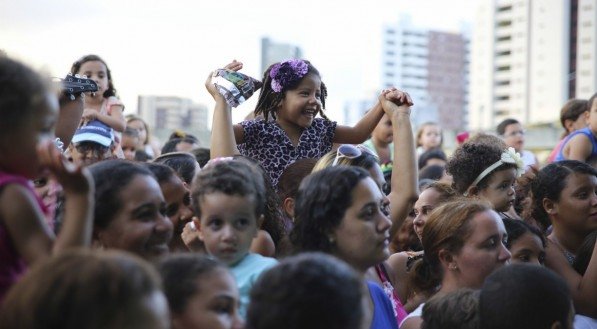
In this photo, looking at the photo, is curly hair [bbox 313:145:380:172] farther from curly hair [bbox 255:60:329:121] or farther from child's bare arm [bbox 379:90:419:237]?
curly hair [bbox 255:60:329:121]

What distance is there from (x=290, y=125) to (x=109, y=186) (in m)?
2.36

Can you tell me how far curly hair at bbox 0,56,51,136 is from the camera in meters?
3.02

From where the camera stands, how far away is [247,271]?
3.94 meters

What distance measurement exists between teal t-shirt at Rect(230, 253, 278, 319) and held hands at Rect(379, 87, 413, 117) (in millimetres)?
1549

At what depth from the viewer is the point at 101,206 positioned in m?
3.79

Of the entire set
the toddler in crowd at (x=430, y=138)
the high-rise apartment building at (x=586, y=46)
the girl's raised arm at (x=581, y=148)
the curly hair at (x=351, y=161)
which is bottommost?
the curly hair at (x=351, y=161)

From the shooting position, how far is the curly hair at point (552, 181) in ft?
20.7

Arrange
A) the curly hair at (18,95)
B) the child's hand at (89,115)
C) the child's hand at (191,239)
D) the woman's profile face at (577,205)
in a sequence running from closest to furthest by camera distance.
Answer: the curly hair at (18,95) < the child's hand at (191,239) < the woman's profile face at (577,205) < the child's hand at (89,115)

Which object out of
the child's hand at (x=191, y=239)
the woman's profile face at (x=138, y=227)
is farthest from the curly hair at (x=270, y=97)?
the woman's profile face at (x=138, y=227)

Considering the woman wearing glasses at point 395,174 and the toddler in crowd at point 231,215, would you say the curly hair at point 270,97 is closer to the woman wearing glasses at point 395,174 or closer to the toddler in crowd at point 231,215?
the woman wearing glasses at point 395,174

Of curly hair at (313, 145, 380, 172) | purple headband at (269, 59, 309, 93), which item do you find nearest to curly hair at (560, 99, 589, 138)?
purple headband at (269, 59, 309, 93)

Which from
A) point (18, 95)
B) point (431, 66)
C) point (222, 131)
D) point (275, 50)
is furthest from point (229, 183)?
point (431, 66)

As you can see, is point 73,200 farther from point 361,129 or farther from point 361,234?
point 361,129

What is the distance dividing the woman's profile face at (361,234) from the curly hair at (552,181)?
2.45 metres
